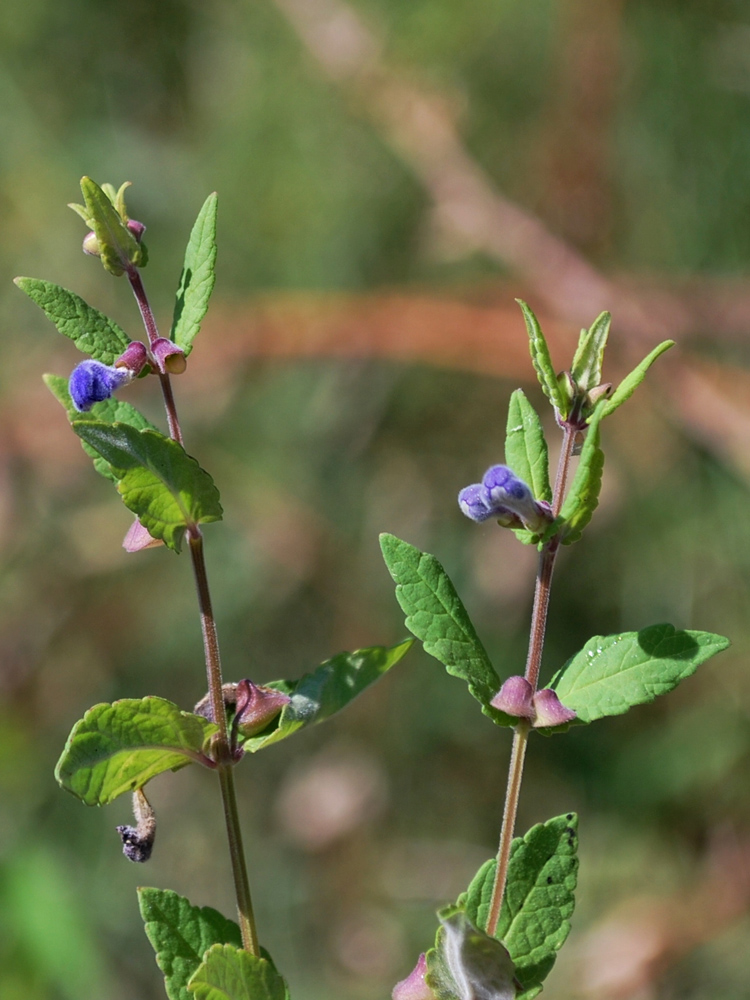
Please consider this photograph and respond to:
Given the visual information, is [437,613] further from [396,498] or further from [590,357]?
[396,498]

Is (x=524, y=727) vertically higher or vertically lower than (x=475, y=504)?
lower

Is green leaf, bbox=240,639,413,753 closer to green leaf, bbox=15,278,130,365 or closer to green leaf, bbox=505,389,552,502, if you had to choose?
green leaf, bbox=505,389,552,502

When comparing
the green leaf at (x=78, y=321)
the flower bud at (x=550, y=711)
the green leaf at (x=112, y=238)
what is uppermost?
the green leaf at (x=112, y=238)

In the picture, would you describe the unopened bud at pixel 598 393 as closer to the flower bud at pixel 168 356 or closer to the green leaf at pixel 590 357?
the green leaf at pixel 590 357

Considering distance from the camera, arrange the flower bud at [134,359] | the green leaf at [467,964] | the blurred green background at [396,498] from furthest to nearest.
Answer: the blurred green background at [396,498]
the flower bud at [134,359]
the green leaf at [467,964]

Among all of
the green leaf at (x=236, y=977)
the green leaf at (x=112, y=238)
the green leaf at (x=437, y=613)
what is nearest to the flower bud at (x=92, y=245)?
the green leaf at (x=112, y=238)

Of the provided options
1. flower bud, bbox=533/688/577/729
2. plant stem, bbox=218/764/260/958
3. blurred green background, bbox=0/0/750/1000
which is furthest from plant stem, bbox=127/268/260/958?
blurred green background, bbox=0/0/750/1000

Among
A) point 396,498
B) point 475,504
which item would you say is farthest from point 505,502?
point 396,498
